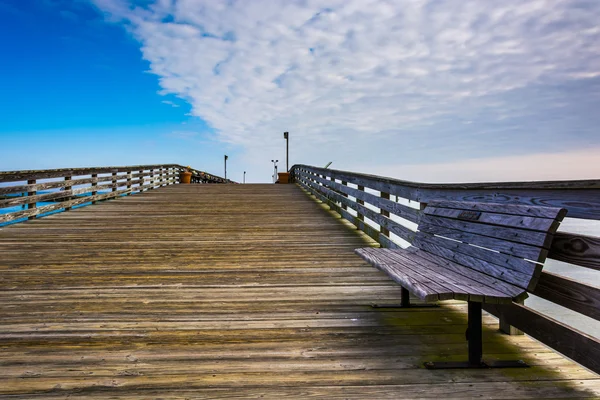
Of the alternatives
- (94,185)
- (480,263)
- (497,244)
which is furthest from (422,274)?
(94,185)

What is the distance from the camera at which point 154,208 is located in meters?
9.61

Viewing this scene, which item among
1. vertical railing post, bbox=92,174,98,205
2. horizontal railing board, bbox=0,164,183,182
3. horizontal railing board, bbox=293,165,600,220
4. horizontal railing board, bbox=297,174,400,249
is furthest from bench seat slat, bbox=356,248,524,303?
vertical railing post, bbox=92,174,98,205

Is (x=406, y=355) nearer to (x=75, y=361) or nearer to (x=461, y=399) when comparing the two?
(x=461, y=399)

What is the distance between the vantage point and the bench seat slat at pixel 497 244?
2.09 metres

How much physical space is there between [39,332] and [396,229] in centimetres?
366

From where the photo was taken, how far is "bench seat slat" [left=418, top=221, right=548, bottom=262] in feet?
6.84

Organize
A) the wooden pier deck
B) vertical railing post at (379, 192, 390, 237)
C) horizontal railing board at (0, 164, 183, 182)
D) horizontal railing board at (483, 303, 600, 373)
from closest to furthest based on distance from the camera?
horizontal railing board at (483, 303, 600, 373) → the wooden pier deck → vertical railing post at (379, 192, 390, 237) → horizontal railing board at (0, 164, 183, 182)

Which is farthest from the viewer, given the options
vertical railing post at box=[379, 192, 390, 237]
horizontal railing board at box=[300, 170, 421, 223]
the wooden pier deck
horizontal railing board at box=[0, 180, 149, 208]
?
horizontal railing board at box=[0, 180, 149, 208]

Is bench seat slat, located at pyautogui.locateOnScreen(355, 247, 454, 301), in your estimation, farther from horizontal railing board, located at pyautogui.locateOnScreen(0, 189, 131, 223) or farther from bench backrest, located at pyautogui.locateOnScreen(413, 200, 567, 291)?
horizontal railing board, located at pyautogui.locateOnScreen(0, 189, 131, 223)

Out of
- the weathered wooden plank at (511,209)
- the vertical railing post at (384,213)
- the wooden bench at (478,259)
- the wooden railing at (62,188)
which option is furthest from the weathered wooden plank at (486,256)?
the wooden railing at (62,188)

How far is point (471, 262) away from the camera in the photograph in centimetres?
265

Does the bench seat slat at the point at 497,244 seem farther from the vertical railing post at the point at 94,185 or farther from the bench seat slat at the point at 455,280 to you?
the vertical railing post at the point at 94,185

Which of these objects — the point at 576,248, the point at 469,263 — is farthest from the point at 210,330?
the point at 576,248

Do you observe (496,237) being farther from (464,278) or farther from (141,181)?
(141,181)
